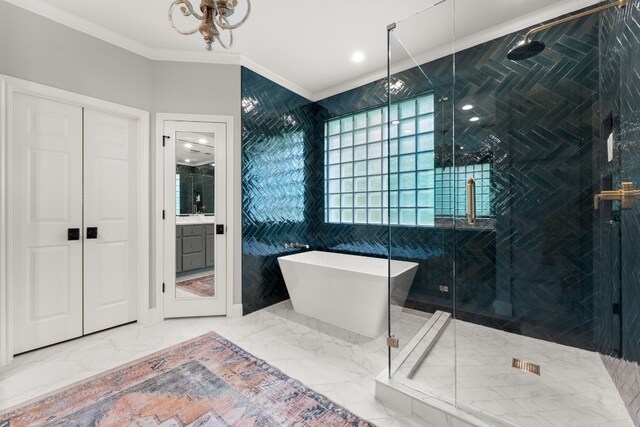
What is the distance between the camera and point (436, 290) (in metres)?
2.32

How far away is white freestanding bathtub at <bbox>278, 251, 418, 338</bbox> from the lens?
7.56ft

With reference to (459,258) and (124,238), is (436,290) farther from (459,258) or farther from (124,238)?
(124,238)

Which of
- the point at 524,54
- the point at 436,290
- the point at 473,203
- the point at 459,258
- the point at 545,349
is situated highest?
the point at 524,54

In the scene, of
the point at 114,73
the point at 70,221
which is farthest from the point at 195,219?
the point at 114,73

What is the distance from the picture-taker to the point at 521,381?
1689 millimetres

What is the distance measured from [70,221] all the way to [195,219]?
3.31 ft

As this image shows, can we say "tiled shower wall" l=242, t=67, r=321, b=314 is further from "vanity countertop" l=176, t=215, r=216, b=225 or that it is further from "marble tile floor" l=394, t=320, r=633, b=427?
"marble tile floor" l=394, t=320, r=633, b=427

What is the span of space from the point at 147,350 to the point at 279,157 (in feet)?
7.74

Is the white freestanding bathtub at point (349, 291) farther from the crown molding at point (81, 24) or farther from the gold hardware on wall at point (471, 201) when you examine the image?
the crown molding at point (81, 24)

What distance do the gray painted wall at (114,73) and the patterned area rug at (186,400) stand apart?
3.45 feet

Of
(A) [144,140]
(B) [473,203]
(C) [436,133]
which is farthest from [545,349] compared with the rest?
(A) [144,140]

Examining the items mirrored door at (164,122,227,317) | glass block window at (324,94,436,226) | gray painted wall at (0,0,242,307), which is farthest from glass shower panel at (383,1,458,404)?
mirrored door at (164,122,227,317)

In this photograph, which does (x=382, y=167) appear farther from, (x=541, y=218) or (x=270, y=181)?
(x=541, y=218)

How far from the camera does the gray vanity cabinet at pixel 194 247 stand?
289 centimetres
